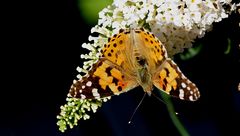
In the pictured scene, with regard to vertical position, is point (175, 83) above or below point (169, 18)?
below

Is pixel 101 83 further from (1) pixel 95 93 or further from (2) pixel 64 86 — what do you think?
(2) pixel 64 86

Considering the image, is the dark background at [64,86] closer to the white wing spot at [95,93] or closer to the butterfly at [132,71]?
the butterfly at [132,71]

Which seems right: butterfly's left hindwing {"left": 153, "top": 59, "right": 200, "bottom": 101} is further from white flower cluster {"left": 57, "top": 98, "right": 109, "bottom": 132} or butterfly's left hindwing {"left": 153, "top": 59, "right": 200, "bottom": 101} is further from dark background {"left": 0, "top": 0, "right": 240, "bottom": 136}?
dark background {"left": 0, "top": 0, "right": 240, "bottom": 136}

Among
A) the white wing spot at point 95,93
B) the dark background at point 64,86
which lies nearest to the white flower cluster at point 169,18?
the white wing spot at point 95,93

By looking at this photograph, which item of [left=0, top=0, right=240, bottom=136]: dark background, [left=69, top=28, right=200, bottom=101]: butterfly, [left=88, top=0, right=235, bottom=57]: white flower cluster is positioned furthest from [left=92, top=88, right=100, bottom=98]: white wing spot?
[left=0, top=0, right=240, bottom=136]: dark background

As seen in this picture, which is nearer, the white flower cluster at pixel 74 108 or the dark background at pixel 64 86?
the white flower cluster at pixel 74 108

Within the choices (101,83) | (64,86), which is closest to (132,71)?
(101,83)
